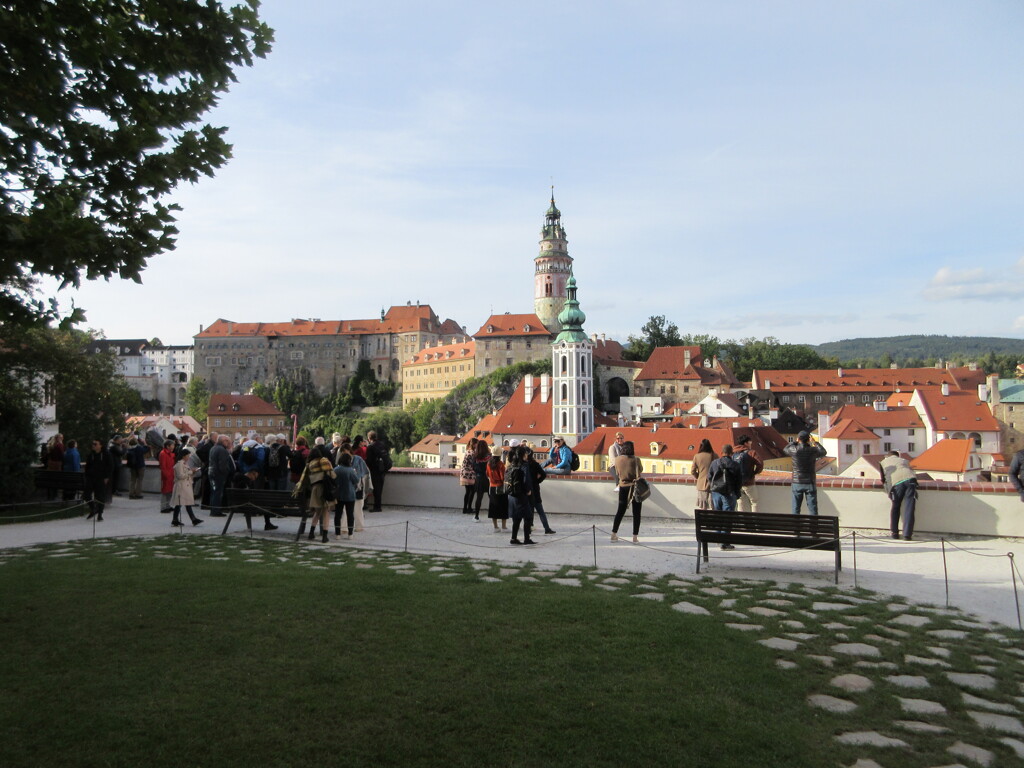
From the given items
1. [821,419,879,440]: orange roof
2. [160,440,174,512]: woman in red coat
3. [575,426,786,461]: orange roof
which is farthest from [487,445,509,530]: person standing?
[821,419,879,440]: orange roof

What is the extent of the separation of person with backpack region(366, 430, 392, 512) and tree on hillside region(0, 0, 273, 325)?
28.4ft

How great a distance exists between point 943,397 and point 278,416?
79.7 m

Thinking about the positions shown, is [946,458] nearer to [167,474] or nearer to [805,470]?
[805,470]

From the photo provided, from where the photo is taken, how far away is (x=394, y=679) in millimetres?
5156

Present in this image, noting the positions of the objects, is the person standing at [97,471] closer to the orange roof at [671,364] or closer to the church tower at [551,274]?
the orange roof at [671,364]

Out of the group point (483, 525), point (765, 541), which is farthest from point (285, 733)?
point (483, 525)

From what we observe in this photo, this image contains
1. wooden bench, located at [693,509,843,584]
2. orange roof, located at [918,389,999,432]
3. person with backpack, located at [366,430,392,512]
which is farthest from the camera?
orange roof, located at [918,389,999,432]

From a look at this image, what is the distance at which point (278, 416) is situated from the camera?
106250mm

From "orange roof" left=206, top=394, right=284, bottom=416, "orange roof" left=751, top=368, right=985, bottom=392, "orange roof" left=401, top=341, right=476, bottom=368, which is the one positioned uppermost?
"orange roof" left=401, top=341, right=476, bottom=368

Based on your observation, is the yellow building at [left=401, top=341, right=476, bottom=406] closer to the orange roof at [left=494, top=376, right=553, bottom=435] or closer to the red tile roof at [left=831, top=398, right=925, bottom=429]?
the orange roof at [left=494, top=376, right=553, bottom=435]

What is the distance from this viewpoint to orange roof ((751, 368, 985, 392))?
10219 centimetres

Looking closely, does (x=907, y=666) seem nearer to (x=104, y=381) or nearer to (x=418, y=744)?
(x=418, y=744)

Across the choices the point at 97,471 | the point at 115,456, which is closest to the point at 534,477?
the point at 97,471

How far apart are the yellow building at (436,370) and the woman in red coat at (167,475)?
93743mm
